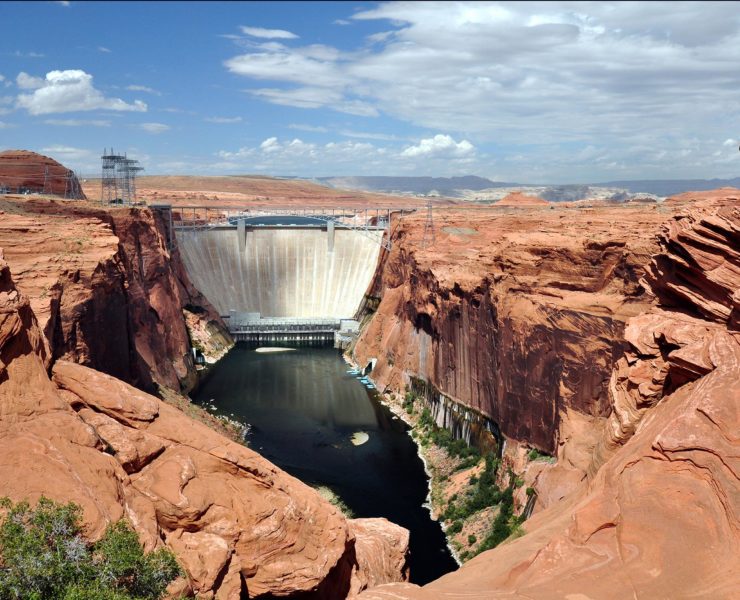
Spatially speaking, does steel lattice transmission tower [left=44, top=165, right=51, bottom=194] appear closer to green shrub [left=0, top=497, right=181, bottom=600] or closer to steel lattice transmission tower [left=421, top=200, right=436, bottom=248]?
steel lattice transmission tower [left=421, top=200, right=436, bottom=248]

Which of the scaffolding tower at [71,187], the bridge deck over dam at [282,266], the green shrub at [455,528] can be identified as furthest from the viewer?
the bridge deck over dam at [282,266]

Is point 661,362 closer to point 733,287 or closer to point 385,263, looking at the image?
point 733,287

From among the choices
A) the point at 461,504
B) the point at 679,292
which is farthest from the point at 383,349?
the point at 679,292

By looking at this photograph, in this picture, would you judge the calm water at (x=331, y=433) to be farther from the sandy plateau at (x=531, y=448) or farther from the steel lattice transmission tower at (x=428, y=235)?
the steel lattice transmission tower at (x=428, y=235)

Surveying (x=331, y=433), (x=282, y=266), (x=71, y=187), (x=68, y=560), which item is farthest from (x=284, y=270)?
(x=68, y=560)

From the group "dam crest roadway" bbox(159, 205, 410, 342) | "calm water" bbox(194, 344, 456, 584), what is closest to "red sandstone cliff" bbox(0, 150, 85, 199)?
"dam crest roadway" bbox(159, 205, 410, 342)

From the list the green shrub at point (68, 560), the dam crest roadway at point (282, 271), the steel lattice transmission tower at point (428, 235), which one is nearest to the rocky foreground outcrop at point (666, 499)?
the green shrub at point (68, 560)

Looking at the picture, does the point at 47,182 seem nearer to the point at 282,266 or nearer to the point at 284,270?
the point at 282,266
